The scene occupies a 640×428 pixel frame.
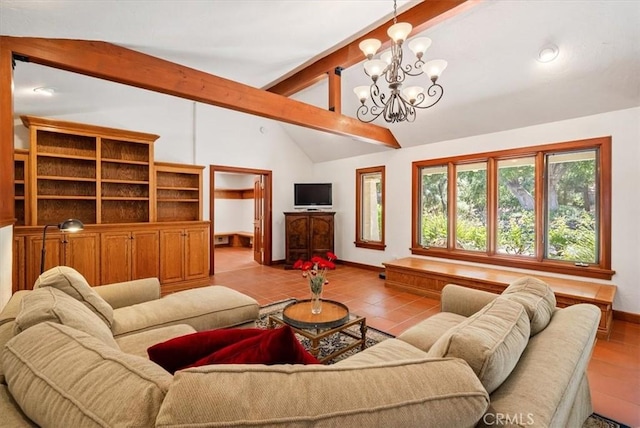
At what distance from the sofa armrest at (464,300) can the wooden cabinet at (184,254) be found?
3749 millimetres

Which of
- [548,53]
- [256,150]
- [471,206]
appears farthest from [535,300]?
[256,150]

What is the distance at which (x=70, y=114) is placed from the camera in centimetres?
417

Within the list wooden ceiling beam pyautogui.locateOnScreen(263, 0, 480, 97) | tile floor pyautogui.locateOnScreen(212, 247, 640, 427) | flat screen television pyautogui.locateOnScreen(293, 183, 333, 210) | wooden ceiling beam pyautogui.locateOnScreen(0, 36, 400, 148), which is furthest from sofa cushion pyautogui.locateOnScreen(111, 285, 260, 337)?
flat screen television pyautogui.locateOnScreen(293, 183, 333, 210)

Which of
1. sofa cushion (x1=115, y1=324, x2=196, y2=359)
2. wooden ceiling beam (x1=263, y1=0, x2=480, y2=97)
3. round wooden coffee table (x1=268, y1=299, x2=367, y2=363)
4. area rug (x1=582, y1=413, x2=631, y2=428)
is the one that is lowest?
area rug (x1=582, y1=413, x2=631, y2=428)

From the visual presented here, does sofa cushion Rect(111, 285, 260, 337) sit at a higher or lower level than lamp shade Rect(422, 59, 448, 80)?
lower

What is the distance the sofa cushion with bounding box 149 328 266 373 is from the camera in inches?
42.1

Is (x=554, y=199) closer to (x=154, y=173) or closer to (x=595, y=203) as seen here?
(x=595, y=203)

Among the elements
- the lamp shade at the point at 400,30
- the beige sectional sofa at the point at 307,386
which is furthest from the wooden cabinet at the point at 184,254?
the lamp shade at the point at 400,30

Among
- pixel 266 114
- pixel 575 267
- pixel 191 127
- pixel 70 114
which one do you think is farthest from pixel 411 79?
pixel 70 114

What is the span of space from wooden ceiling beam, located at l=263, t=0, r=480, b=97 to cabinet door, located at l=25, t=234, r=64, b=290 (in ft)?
11.6

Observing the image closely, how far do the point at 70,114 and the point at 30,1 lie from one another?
10.7ft

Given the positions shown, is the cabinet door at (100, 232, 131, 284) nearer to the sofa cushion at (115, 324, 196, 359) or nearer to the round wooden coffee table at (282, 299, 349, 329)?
the sofa cushion at (115, 324, 196, 359)

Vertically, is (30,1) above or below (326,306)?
above

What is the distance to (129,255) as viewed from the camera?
162 inches
